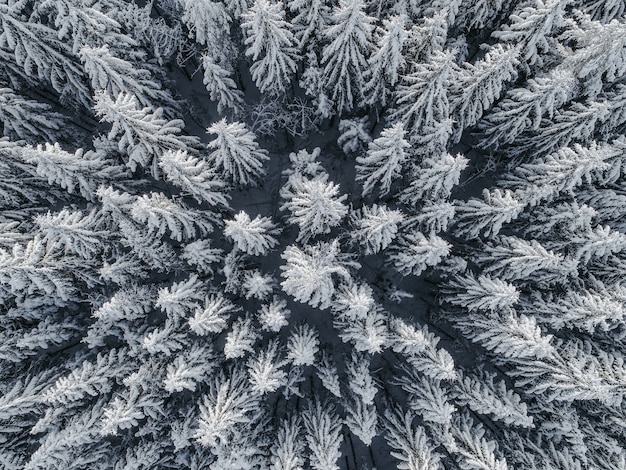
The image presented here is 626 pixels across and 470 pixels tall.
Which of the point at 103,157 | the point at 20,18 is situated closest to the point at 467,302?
the point at 103,157

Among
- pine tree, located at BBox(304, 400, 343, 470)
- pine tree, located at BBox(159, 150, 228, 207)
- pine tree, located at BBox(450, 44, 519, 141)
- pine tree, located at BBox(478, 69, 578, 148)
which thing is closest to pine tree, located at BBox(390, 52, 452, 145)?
pine tree, located at BBox(450, 44, 519, 141)

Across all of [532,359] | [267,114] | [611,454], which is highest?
[267,114]

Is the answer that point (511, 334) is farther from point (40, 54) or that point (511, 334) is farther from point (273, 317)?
point (40, 54)

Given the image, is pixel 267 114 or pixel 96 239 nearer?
pixel 96 239

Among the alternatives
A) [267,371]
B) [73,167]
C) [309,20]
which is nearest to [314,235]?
[267,371]

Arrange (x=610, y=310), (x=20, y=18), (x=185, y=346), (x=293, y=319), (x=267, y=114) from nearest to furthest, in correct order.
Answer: (x=610, y=310) < (x=20, y=18) < (x=185, y=346) < (x=267, y=114) < (x=293, y=319)

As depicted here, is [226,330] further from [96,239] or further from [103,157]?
[103,157]
